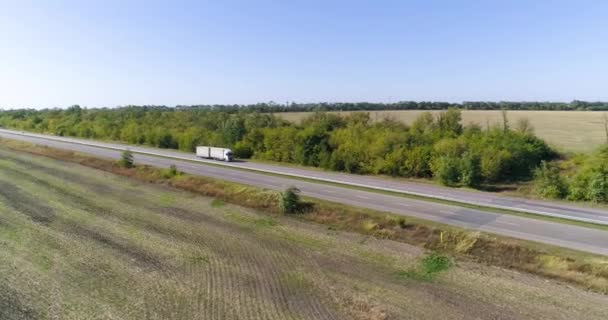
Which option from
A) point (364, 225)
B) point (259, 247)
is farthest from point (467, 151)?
point (259, 247)

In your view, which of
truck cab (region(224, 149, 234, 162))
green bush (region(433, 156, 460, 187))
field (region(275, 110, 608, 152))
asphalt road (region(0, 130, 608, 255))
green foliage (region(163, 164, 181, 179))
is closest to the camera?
asphalt road (region(0, 130, 608, 255))

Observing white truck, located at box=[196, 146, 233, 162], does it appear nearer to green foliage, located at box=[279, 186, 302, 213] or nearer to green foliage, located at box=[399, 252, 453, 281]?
green foliage, located at box=[279, 186, 302, 213]

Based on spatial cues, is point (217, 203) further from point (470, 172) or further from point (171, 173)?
point (470, 172)

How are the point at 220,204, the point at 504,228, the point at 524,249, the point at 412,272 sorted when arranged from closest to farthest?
1. the point at 412,272
2. the point at 524,249
3. the point at 504,228
4. the point at 220,204

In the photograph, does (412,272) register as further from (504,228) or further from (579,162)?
(579,162)

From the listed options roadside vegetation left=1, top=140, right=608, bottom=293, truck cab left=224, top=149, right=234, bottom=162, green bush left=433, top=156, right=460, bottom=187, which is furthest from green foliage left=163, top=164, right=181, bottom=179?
green bush left=433, top=156, right=460, bottom=187

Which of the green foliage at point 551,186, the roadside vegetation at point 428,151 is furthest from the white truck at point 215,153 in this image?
the green foliage at point 551,186
